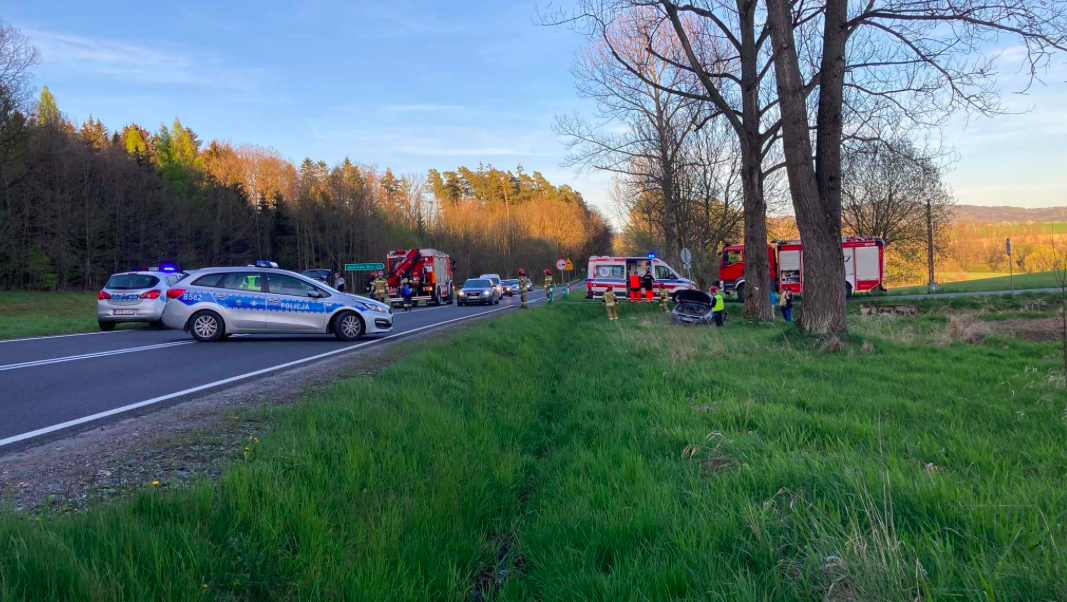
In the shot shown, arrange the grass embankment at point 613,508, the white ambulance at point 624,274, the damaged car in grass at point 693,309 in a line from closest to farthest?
the grass embankment at point 613,508 → the damaged car in grass at point 693,309 → the white ambulance at point 624,274

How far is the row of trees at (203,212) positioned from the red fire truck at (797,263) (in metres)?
38.6

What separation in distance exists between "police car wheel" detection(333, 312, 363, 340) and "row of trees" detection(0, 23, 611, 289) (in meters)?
30.4

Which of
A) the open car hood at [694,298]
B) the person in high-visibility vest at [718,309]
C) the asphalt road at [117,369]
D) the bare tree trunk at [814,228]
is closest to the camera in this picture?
the asphalt road at [117,369]

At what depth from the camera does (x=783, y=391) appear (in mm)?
7105

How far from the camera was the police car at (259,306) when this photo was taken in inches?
525

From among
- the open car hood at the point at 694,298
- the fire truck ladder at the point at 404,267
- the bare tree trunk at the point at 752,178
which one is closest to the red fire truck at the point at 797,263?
the open car hood at the point at 694,298

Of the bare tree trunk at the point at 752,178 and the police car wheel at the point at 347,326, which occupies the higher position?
the bare tree trunk at the point at 752,178

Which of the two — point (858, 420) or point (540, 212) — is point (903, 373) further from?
point (540, 212)

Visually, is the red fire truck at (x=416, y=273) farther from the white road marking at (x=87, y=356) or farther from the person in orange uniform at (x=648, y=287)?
the white road marking at (x=87, y=356)

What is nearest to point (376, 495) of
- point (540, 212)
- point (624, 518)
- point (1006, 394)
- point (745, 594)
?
point (624, 518)

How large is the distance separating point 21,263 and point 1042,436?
48.5m

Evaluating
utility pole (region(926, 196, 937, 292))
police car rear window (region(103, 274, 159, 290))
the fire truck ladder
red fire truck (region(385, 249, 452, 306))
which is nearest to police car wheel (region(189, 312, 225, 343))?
police car rear window (region(103, 274, 159, 290))

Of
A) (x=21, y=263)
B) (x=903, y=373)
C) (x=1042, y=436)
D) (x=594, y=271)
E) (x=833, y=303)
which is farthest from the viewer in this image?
(x=21, y=263)

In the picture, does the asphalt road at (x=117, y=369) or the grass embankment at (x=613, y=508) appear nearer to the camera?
the grass embankment at (x=613, y=508)
